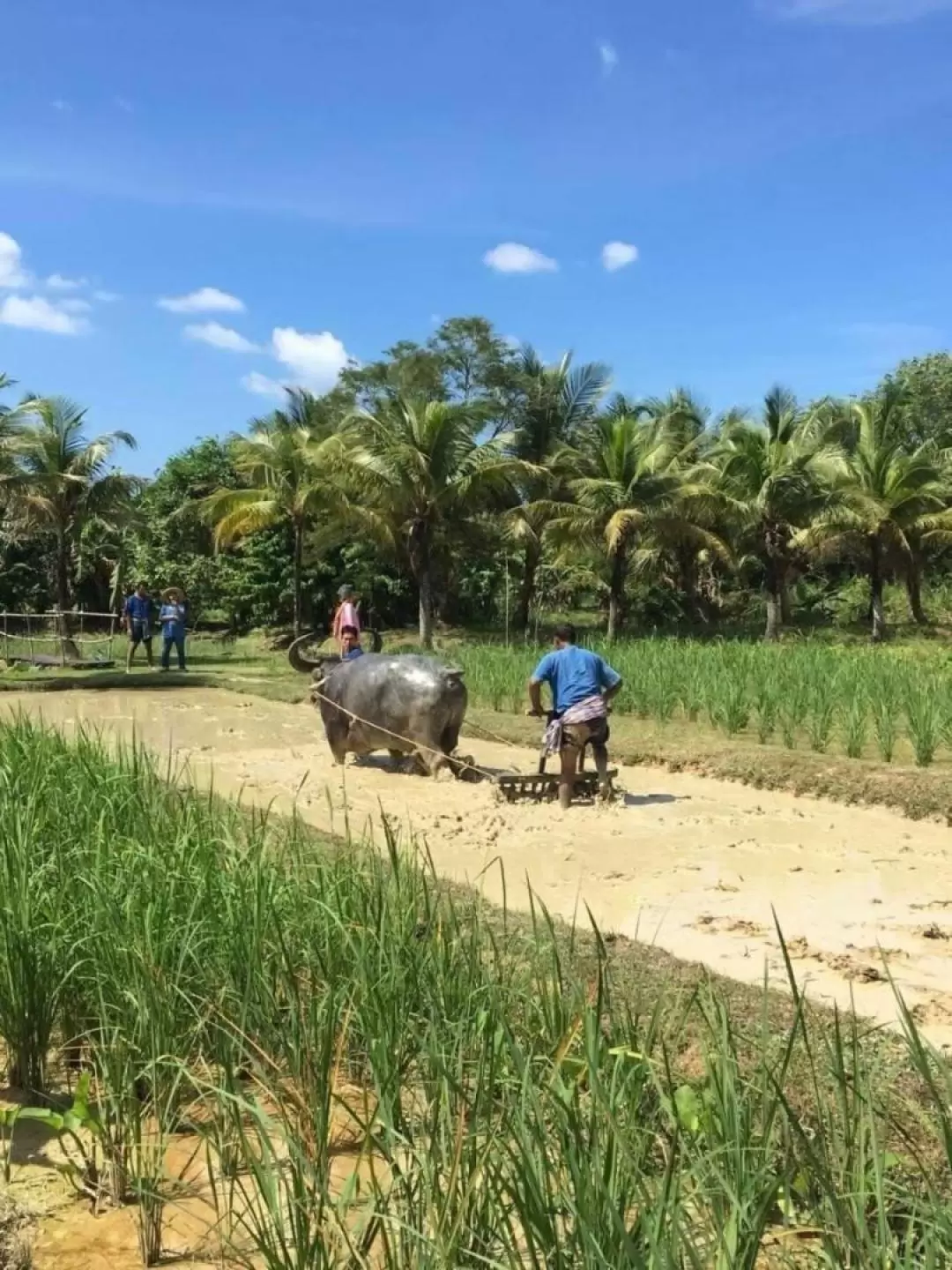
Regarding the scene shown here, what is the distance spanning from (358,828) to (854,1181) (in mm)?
5343

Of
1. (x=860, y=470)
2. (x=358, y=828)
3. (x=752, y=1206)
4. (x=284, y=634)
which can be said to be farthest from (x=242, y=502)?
(x=752, y=1206)

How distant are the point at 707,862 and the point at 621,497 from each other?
1483 centimetres

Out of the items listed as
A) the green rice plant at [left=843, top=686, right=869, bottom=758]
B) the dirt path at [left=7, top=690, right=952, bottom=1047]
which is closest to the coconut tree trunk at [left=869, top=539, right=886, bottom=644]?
the green rice plant at [left=843, top=686, right=869, bottom=758]

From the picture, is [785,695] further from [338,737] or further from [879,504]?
[879,504]

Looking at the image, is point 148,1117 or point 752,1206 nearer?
point 752,1206

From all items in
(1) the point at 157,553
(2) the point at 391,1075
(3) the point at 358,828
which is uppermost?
(1) the point at 157,553

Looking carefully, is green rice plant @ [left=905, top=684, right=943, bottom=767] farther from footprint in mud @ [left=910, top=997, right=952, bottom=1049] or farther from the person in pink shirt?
the person in pink shirt

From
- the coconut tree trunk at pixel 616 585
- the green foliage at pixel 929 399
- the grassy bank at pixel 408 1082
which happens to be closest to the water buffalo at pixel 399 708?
the grassy bank at pixel 408 1082

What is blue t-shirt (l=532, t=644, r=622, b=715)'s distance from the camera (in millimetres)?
7617

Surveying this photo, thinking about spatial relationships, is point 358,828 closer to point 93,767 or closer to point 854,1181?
point 93,767

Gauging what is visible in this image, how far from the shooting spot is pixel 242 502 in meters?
Answer: 22.5

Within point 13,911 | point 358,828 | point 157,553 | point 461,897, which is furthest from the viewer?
point 157,553

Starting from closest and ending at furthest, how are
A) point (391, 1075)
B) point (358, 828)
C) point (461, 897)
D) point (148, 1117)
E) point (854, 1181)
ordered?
1. point (854, 1181)
2. point (391, 1075)
3. point (148, 1117)
4. point (461, 897)
5. point (358, 828)

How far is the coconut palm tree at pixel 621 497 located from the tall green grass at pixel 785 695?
6.30 metres
